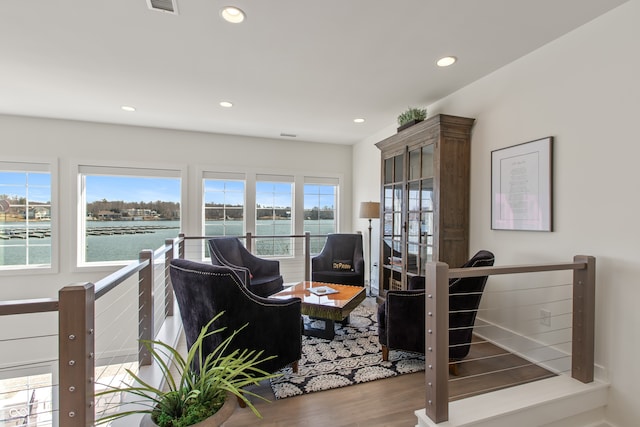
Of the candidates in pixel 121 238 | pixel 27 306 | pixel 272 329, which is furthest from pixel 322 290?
pixel 121 238

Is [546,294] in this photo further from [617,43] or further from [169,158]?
[169,158]

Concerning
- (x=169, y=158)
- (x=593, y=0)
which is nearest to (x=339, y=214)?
(x=169, y=158)

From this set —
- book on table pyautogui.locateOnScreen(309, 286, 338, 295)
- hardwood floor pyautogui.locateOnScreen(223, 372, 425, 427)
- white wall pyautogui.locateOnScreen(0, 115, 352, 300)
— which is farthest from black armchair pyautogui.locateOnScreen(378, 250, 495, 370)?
white wall pyautogui.locateOnScreen(0, 115, 352, 300)

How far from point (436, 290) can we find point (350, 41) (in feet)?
6.29

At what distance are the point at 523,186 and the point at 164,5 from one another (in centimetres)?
298

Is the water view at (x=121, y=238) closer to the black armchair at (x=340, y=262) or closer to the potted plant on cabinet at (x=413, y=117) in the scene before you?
the black armchair at (x=340, y=262)

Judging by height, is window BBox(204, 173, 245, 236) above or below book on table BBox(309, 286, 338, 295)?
above

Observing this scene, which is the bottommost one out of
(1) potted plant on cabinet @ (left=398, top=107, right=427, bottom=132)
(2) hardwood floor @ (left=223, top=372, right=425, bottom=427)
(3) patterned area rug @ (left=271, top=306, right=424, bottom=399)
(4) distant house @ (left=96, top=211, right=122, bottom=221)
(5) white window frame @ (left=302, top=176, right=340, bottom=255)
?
(2) hardwood floor @ (left=223, top=372, right=425, bottom=427)

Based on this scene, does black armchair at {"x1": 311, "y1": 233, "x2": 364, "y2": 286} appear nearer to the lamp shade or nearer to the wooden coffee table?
the lamp shade

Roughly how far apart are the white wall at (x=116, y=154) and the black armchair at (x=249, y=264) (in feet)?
3.79

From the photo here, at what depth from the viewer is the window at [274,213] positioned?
5195 millimetres

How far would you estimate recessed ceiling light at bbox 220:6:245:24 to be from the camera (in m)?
1.99

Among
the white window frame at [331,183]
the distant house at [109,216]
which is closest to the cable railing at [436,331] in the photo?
the distant house at [109,216]

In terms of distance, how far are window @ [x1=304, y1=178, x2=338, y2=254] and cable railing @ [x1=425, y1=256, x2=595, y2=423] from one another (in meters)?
3.11
